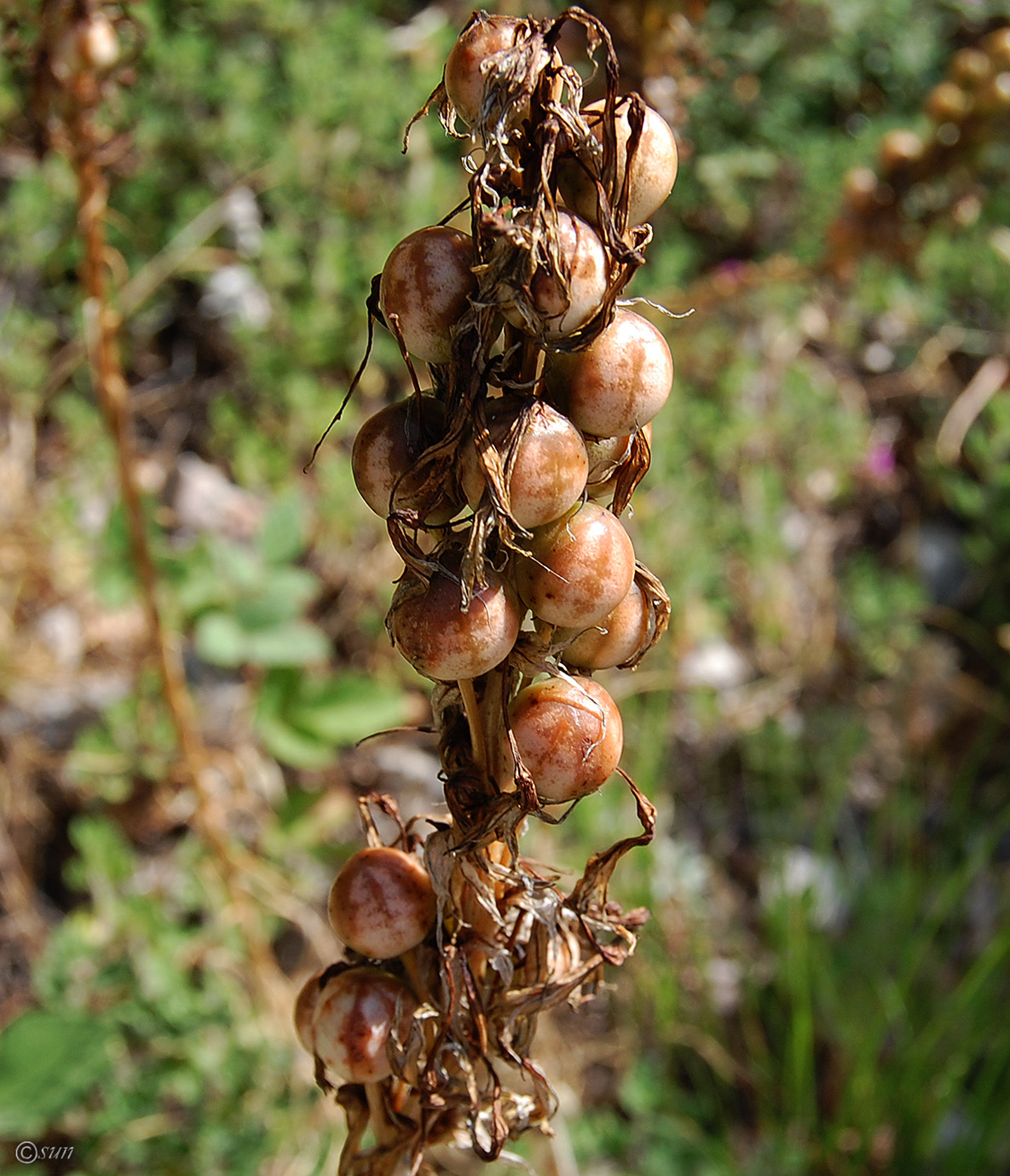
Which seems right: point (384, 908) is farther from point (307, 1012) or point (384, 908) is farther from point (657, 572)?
point (657, 572)

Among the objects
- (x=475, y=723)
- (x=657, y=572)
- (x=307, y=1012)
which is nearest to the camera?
(x=475, y=723)

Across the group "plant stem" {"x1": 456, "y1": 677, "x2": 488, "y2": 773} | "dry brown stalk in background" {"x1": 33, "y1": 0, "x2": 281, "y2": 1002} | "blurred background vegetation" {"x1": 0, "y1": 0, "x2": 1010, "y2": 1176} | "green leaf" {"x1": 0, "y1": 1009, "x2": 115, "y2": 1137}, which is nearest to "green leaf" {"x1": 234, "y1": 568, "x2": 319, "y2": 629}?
"blurred background vegetation" {"x1": 0, "y1": 0, "x2": 1010, "y2": 1176}

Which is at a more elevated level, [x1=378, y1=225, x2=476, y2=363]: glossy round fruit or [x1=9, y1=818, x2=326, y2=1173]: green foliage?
[x1=378, y1=225, x2=476, y2=363]: glossy round fruit

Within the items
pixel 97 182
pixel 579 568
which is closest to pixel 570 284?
pixel 579 568

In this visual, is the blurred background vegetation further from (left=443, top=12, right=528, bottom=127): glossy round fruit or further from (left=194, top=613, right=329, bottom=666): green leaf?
(left=443, top=12, right=528, bottom=127): glossy round fruit

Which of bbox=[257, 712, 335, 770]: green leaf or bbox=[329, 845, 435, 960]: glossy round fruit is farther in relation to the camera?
bbox=[257, 712, 335, 770]: green leaf

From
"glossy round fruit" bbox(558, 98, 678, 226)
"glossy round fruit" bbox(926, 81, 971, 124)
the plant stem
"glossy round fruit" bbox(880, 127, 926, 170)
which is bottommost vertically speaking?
"glossy round fruit" bbox(880, 127, 926, 170)

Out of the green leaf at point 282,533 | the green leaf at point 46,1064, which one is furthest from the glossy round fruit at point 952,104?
the green leaf at point 46,1064

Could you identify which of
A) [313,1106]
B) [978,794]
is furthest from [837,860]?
[313,1106]
